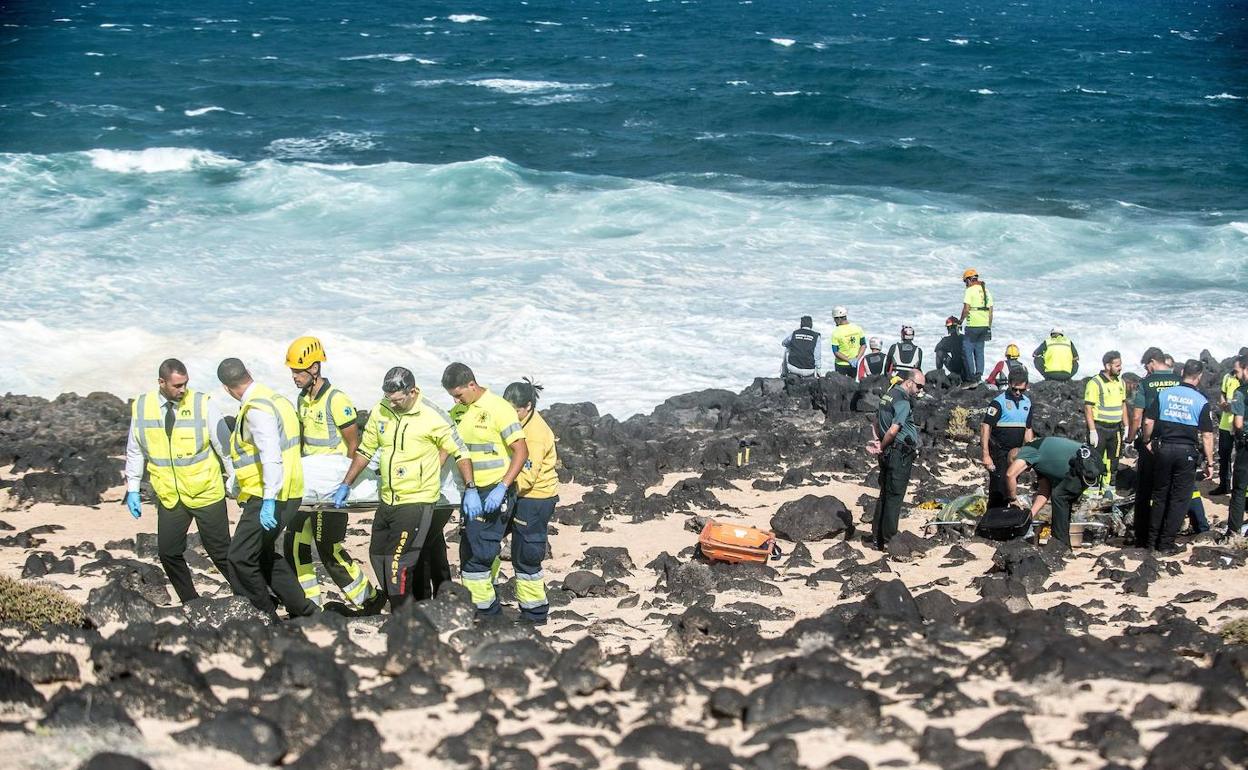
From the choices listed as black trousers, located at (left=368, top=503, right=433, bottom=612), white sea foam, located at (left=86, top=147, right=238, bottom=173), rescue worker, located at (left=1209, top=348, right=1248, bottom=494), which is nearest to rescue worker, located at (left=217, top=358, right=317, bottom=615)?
black trousers, located at (left=368, top=503, right=433, bottom=612)

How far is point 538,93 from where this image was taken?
55.0 m

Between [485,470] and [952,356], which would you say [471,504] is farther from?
[952,356]

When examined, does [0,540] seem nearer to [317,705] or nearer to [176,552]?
[176,552]

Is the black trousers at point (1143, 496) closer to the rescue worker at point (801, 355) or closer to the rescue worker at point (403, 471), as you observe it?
the rescue worker at point (403, 471)

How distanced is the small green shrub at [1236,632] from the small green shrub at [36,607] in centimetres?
662

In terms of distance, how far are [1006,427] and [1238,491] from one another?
6.99 feet

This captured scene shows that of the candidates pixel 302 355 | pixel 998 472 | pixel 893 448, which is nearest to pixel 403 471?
pixel 302 355

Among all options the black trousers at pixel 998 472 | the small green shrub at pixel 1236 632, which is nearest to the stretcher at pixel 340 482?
the small green shrub at pixel 1236 632

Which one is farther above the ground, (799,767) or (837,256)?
(837,256)

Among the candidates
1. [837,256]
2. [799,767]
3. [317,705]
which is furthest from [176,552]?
[837,256]

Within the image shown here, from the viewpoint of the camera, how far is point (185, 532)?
28.9ft

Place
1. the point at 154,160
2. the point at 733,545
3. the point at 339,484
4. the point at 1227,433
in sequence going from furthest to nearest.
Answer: the point at 154,160 < the point at 1227,433 < the point at 733,545 < the point at 339,484

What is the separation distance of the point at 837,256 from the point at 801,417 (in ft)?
43.6

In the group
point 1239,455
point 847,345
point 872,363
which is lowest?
point 1239,455
